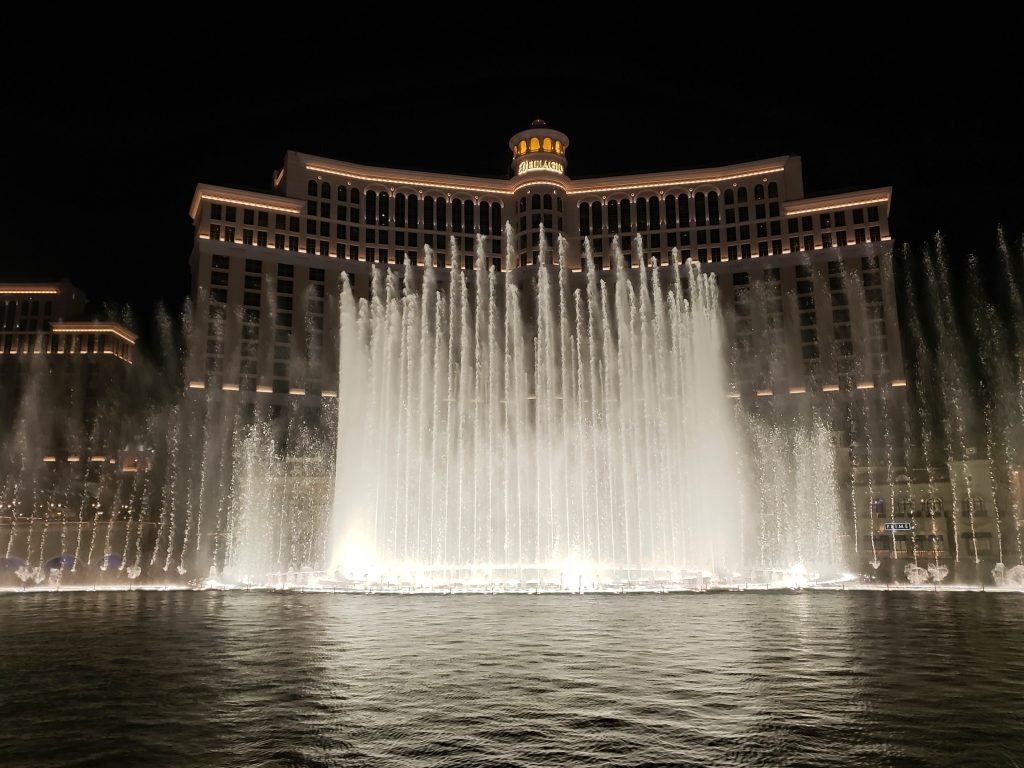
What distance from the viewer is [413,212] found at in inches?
3209

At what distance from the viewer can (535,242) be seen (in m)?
77.8

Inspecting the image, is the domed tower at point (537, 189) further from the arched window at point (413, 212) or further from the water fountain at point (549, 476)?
the arched window at point (413, 212)

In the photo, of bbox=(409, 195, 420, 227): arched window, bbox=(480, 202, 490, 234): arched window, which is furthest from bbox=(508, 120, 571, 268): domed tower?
bbox=(409, 195, 420, 227): arched window

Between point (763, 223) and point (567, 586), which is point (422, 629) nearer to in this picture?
point (567, 586)

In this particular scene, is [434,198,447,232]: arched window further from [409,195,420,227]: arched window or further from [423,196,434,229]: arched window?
[409,195,420,227]: arched window

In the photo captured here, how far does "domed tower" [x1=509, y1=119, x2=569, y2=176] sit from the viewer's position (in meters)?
79.2

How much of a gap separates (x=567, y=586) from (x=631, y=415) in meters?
10.5

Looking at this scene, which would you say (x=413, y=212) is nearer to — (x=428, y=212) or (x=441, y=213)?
(x=428, y=212)

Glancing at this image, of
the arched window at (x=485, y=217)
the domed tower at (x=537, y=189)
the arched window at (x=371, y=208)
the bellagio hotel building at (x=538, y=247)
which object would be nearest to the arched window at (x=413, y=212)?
the bellagio hotel building at (x=538, y=247)

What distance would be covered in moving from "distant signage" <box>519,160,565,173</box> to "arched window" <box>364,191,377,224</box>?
16.0m

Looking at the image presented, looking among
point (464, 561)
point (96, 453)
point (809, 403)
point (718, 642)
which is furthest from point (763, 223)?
point (96, 453)

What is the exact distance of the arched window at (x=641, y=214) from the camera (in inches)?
3179

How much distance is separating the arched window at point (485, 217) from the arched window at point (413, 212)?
6959 millimetres

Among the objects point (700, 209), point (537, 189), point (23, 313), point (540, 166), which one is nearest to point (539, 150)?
point (540, 166)
